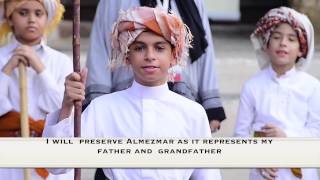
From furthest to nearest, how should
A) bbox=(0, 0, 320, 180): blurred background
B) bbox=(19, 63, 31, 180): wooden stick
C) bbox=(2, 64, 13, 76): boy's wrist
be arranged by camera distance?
bbox=(0, 0, 320, 180): blurred background, bbox=(2, 64, 13, 76): boy's wrist, bbox=(19, 63, 31, 180): wooden stick

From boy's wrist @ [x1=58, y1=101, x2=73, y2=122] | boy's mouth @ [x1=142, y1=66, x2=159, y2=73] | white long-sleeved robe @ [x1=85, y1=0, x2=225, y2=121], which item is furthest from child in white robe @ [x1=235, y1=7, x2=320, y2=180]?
boy's wrist @ [x1=58, y1=101, x2=73, y2=122]


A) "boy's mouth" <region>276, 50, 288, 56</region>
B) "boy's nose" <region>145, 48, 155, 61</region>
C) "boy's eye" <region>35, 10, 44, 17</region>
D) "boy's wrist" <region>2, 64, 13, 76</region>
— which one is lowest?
"boy's wrist" <region>2, 64, 13, 76</region>

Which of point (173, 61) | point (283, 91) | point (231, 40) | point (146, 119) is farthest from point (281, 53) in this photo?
point (231, 40)

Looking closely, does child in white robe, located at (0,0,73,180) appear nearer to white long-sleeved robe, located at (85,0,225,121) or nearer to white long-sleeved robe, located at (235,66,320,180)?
white long-sleeved robe, located at (85,0,225,121)

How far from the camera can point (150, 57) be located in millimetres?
3352

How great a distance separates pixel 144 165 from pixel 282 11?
1503 mm

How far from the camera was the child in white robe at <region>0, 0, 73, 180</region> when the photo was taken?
3.98 m

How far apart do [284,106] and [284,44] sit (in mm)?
275

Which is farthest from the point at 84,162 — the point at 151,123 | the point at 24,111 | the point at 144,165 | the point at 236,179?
the point at 236,179

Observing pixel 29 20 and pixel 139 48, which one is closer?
pixel 139 48

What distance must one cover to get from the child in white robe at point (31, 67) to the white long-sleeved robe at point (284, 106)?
0.82 meters

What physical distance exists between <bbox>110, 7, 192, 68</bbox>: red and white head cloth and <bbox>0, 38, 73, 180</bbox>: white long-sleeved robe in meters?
0.62

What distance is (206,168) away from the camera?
3.25 meters

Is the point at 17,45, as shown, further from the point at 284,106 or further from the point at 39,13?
the point at 284,106
